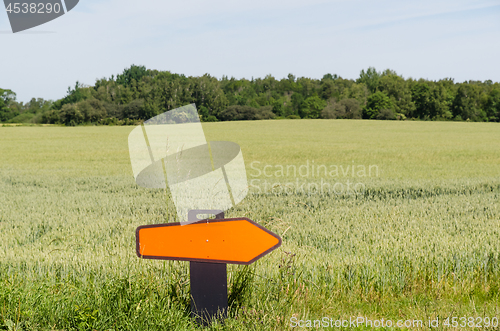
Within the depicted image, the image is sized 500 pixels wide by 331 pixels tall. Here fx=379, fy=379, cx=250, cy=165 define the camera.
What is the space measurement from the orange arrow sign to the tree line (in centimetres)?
5238

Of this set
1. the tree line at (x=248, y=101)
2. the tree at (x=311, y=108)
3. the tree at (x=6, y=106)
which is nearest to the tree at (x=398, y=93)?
the tree line at (x=248, y=101)

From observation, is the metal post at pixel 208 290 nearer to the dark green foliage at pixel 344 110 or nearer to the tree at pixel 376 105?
the dark green foliage at pixel 344 110

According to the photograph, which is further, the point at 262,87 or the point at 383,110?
the point at 262,87

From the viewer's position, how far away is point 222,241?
2.38m

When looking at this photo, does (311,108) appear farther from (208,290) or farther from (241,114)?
(208,290)

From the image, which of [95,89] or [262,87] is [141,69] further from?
[262,87]

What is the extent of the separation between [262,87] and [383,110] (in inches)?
1439

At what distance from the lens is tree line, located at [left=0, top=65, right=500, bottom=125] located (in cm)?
6188

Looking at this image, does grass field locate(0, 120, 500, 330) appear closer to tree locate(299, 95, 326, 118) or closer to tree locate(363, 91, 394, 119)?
tree locate(363, 91, 394, 119)

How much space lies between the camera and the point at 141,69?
90.0m

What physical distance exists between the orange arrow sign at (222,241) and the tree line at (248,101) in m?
52.4

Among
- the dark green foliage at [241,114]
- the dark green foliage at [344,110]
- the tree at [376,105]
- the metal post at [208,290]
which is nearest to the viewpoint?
the metal post at [208,290]

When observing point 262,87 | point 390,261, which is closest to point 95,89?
point 262,87

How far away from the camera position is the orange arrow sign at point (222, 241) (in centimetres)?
237
